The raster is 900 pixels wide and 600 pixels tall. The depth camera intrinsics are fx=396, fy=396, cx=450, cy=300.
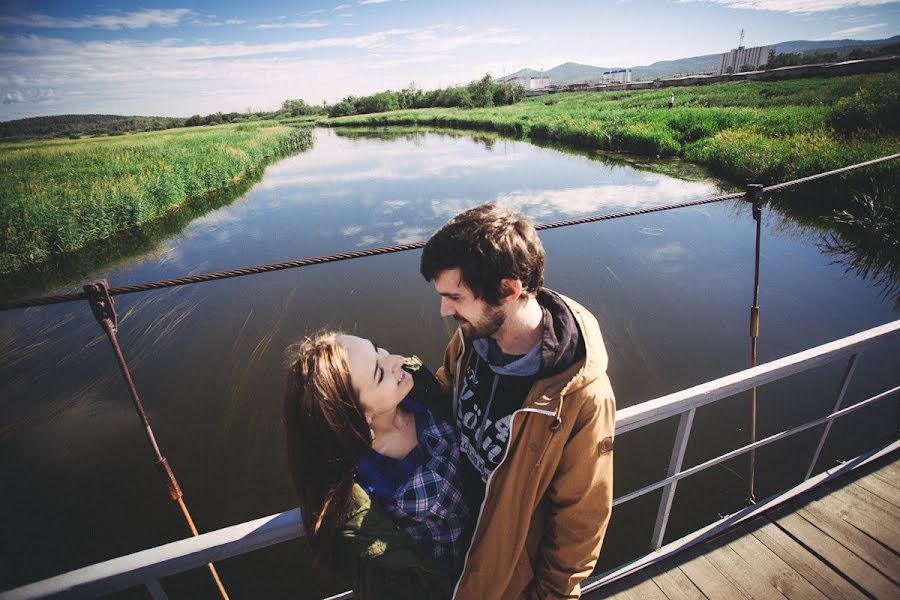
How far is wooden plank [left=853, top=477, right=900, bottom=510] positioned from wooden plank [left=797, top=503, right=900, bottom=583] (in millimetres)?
302

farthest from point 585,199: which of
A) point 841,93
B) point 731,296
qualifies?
point 841,93

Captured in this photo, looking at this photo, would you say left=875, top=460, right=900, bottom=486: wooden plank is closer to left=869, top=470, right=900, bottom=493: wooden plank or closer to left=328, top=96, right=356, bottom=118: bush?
left=869, top=470, right=900, bottom=493: wooden plank

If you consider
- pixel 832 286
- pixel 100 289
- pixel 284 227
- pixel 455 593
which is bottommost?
pixel 832 286

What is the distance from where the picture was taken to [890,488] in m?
2.07

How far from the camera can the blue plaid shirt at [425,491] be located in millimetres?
1138

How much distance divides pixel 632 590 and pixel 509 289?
1.53 m

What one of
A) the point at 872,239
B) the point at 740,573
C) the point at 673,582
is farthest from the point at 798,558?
the point at 872,239

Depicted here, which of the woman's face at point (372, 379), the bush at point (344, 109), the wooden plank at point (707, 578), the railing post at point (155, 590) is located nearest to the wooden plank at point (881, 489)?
the wooden plank at point (707, 578)

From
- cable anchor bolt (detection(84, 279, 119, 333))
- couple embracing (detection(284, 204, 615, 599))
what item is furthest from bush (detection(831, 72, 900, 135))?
cable anchor bolt (detection(84, 279, 119, 333))

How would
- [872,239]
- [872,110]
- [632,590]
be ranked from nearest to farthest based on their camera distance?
[632,590] < [872,239] < [872,110]

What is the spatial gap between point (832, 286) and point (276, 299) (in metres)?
10.3

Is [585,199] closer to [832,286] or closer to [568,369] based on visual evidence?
[832,286]

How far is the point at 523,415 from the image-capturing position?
1.09m

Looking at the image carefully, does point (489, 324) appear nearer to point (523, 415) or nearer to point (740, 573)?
point (523, 415)
